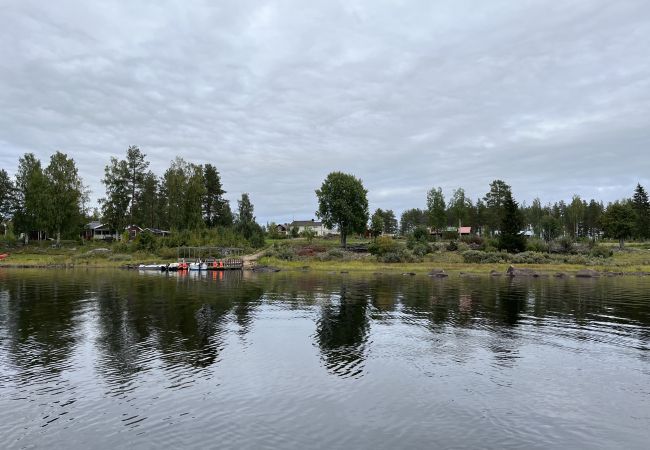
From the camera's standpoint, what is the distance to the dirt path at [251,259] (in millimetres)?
94144

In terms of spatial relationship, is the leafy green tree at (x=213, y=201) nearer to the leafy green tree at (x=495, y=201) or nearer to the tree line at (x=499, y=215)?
the tree line at (x=499, y=215)

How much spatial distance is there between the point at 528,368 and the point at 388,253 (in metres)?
73.8

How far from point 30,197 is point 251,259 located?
57260 mm

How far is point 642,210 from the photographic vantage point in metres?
142

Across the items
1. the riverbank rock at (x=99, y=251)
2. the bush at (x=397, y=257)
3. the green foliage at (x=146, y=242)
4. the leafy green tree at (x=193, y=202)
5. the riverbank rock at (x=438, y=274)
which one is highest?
the leafy green tree at (x=193, y=202)

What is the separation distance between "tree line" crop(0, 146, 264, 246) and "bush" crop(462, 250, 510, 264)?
5782 centimetres

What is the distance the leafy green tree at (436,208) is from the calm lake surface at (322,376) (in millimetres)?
93084

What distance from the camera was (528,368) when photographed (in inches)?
852

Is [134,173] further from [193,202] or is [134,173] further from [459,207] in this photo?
[459,207]

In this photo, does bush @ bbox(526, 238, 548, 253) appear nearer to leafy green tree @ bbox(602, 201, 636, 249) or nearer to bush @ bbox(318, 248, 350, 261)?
leafy green tree @ bbox(602, 201, 636, 249)

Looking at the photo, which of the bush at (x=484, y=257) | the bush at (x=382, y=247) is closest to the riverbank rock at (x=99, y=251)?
the bush at (x=382, y=247)

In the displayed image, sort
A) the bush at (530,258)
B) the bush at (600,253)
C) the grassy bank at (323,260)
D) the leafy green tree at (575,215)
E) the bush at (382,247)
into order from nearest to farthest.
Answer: the grassy bank at (323,260), the bush at (530,258), the bush at (600,253), the bush at (382,247), the leafy green tree at (575,215)

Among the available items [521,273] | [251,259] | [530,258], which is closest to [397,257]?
[521,273]

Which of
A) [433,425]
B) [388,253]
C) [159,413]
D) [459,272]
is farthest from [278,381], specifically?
[388,253]
